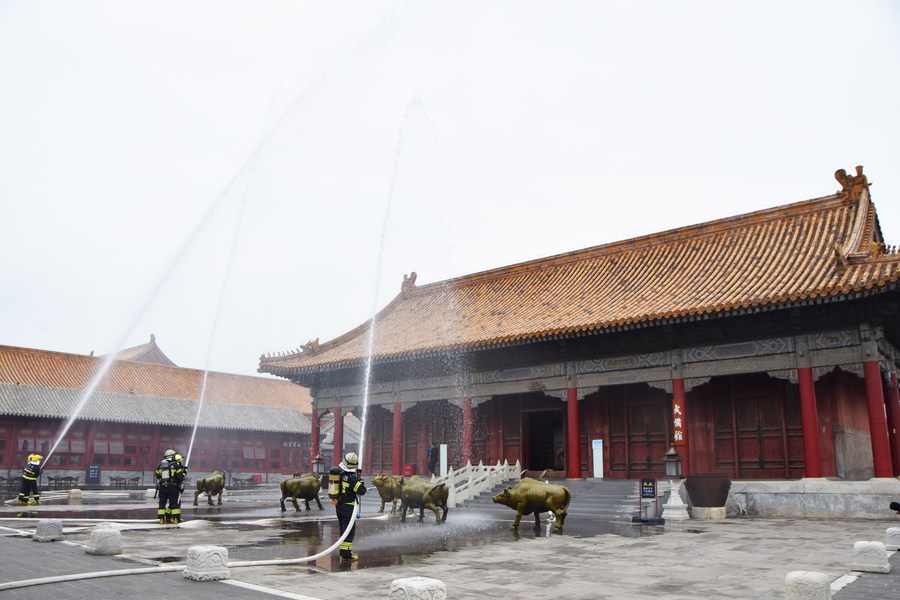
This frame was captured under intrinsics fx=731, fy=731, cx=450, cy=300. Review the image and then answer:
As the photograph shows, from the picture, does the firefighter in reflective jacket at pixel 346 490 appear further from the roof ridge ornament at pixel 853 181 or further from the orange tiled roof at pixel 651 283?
the roof ridge ornament at pixel 853 181

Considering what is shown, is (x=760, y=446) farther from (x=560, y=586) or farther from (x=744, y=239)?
(x=560, y=586)

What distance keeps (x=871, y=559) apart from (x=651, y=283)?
50.9 ft

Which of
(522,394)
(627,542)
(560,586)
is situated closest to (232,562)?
(560,586)

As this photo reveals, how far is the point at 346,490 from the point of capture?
37.7 feet

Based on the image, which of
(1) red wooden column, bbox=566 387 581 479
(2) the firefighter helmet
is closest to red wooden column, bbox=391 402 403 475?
(1) red wooden column, bbox=566 387 581 479

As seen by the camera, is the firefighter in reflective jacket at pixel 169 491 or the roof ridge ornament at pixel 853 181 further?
the roof ridge ornament at pixel 853 181

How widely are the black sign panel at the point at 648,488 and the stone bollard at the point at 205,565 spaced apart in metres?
11.0

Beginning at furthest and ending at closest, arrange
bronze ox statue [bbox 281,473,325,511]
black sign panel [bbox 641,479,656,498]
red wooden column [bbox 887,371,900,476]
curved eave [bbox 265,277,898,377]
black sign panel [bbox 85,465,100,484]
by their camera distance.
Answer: black sign panel [bbox 85,465,100,484]
red wooden column [bbox 887,371,900,476]
bronze ox statue [bbox 281,473,325,511]
curved eave [bbox 265,277,898,377]
black sign panel [bbox 641,479,656,498]

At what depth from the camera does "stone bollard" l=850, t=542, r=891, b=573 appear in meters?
9.03

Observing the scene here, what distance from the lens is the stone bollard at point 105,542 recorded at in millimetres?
10562

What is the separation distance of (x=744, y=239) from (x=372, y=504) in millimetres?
15297

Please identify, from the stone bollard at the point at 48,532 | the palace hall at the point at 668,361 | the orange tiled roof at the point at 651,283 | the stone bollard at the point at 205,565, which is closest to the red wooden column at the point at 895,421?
the palace hall at the point at 668,361

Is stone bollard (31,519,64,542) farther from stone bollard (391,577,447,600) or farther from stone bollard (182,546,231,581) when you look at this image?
stone bollard (391,577,447,600)

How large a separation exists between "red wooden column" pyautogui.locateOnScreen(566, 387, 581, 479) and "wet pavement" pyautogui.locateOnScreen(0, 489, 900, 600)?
528 centimetres
